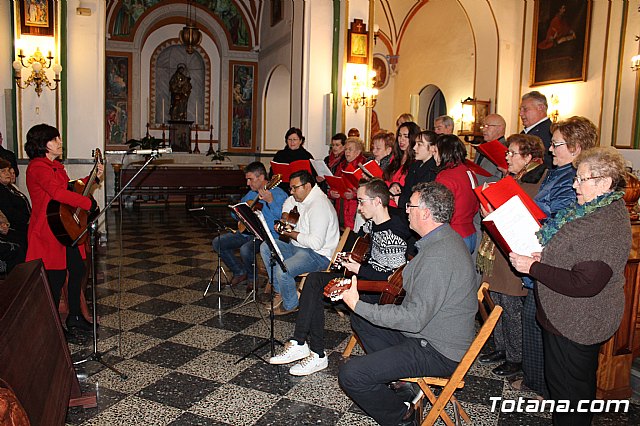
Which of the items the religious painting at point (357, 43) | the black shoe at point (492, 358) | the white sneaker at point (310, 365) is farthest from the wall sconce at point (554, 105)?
the white sneaker at point (310, 365)

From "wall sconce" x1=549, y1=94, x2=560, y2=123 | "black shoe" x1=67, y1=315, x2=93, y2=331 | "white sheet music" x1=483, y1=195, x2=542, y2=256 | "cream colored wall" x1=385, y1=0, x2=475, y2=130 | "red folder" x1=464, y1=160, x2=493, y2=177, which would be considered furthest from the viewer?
"cream colored wall" x1=385, y1=0, x2=475, y2=130

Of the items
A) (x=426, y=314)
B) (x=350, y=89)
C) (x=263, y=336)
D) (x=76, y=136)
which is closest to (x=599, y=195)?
(x=426, y=314)

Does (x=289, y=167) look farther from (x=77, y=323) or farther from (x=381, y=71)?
(x=381, y=71)

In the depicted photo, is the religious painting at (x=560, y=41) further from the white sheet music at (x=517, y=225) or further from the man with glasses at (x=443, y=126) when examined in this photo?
the white sheet music at (x=517, y=225)

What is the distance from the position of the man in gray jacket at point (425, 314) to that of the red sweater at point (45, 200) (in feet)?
8.08

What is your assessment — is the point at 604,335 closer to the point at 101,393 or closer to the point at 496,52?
the point at 101,393

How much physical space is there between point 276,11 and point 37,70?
6.63 metres

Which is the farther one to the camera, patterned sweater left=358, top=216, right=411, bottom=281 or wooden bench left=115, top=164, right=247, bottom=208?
wooden bench left=115, top=164, right=247, bottom=208

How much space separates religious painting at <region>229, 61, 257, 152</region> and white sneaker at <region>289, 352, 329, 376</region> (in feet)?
43.8

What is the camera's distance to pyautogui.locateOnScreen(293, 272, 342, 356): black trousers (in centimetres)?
412

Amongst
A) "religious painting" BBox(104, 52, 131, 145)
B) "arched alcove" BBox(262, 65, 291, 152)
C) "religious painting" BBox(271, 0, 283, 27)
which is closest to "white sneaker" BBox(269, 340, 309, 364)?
"religious painting" BBox(271, 0, 283, 27)

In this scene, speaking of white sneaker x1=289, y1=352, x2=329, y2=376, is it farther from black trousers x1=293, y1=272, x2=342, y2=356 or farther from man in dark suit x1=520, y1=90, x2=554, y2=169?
man in dark suit x1=520, y1=90, x2=554, y2=169

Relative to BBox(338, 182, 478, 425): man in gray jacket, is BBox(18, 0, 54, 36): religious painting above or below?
above

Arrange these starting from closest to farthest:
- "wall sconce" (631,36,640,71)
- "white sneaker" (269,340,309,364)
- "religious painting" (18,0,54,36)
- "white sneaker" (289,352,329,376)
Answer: "white sneaker" (289,352,329,376)
"white sneaker" (269,340,309,364)
"religious painting" (18,0,54,36)
"wall sconce" (631,36,640,71)
